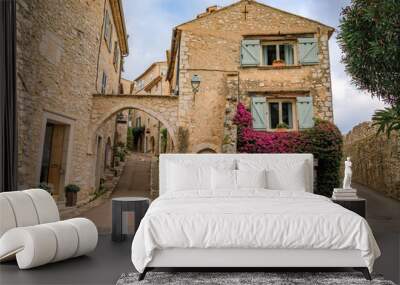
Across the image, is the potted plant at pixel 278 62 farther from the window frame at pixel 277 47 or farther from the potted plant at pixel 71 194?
the potted plant at pixel 71 194

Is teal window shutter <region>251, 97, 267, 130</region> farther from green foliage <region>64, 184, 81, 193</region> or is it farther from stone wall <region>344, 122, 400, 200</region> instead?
green foliage <region>64, 184, 81, 193</region>

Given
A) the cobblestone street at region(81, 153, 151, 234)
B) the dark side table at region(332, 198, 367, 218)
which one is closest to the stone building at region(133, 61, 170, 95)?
the cobblestone street at region(81, 153, 151, 234)

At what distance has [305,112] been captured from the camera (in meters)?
5.37

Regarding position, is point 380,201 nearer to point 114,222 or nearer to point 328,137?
point 328,137

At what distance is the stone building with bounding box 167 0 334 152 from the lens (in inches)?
213

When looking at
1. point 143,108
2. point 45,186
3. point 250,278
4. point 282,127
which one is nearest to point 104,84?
point 143,108

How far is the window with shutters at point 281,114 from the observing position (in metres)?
5.40

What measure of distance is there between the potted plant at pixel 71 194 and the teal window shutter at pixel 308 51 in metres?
4.01

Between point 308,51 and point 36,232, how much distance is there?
470cm

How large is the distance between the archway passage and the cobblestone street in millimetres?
762

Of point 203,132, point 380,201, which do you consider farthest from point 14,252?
point 380,201

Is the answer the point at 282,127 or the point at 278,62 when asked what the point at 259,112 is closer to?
the point at 282,127

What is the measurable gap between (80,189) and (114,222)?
5.93 ft

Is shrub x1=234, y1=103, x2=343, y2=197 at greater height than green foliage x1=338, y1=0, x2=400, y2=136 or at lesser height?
lesser
